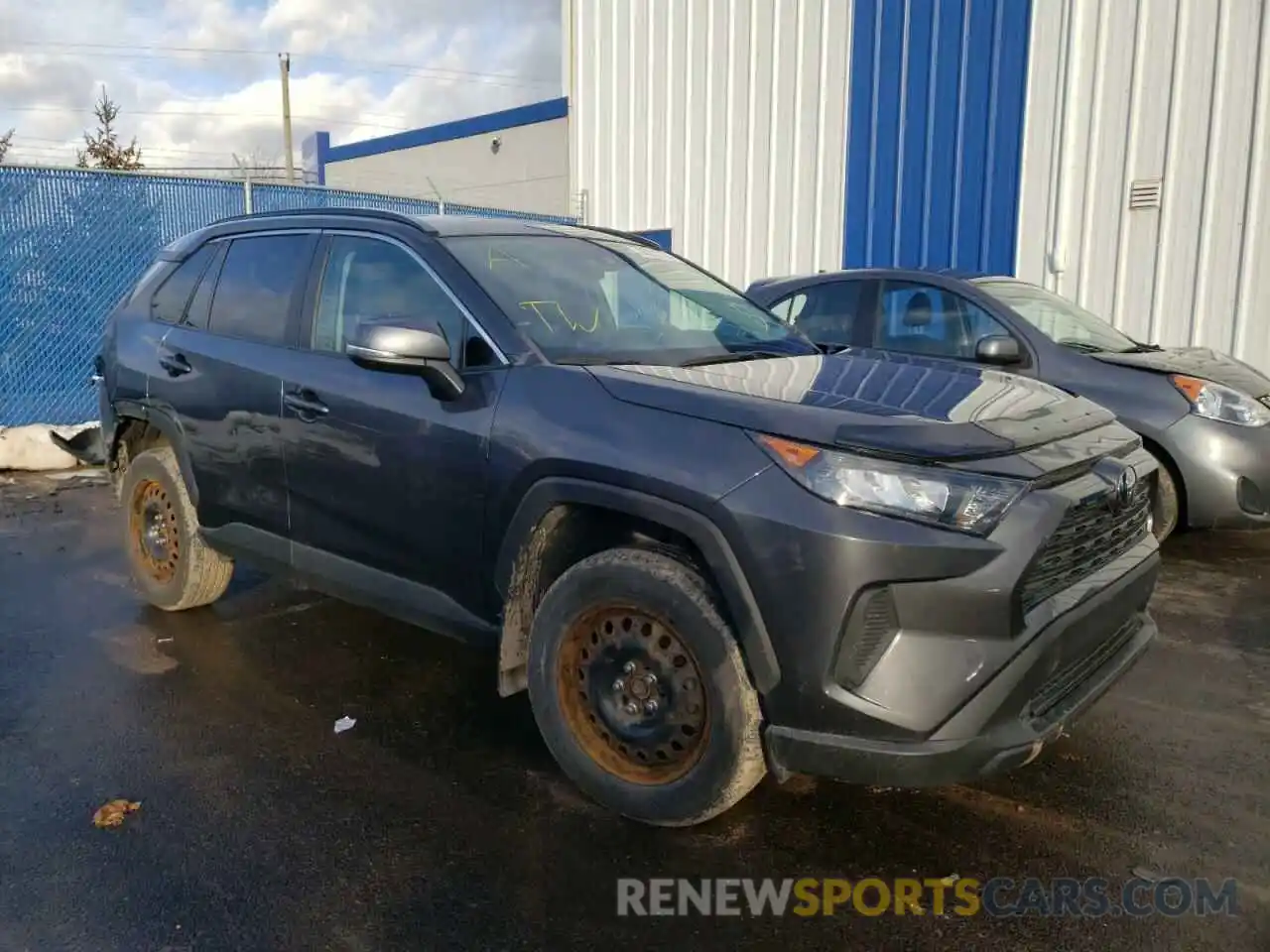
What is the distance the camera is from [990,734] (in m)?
2.50

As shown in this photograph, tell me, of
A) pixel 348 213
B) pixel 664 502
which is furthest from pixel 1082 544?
pixel 348 213

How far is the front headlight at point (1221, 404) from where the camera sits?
17.8 ft

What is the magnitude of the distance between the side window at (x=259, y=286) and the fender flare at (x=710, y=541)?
5.69 feet

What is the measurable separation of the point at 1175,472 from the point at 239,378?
4.82 m

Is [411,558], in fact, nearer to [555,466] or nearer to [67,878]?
[555,466]

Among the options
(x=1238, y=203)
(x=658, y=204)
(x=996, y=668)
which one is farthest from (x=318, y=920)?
(x=658, y=204)

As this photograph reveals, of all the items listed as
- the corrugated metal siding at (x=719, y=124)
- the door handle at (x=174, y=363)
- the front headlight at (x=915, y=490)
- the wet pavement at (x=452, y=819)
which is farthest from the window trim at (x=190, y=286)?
the corrugated metal siding at (x=719, y=124)

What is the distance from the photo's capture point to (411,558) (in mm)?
3486

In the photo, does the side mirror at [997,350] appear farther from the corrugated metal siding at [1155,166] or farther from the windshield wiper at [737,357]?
the corrugated metal siding at [1155,166]

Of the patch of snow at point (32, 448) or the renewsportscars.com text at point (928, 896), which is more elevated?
the patch of snow at point (32, 448)

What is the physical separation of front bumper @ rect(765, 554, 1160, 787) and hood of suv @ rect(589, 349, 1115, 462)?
1.69ft

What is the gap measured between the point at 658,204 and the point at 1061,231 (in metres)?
5.86

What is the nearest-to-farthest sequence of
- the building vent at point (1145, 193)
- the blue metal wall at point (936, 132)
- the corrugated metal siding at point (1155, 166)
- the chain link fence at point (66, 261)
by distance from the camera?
the chain link fence at point (66, 261) → the corrugated metal siding at point (1155, 166) → the building vent at point (1145, 193) → the blue metal wall at point (936, 132)

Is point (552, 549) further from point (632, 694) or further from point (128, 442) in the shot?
point (128, 442)
